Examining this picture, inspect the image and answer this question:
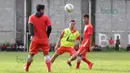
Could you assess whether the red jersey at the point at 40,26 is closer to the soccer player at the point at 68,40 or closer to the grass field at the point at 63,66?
the grass field at the point at 63,66

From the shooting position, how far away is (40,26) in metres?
16.4

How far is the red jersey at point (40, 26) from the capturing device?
53.8ft

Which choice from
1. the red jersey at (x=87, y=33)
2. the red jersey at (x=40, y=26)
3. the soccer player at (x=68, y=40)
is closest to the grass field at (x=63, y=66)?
the soccer player at (x=68, y=40)

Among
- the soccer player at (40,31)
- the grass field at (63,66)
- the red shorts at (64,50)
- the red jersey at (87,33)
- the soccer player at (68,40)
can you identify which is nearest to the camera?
the soccer player at (40,31)

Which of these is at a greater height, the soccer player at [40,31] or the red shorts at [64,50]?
the soccer player at [40,31]

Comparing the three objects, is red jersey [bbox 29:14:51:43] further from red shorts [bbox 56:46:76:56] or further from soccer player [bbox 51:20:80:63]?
soccer player [bbox 51:20:80:63]

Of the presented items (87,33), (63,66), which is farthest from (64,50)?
(63,66)

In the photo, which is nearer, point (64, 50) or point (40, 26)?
point (40, 26)

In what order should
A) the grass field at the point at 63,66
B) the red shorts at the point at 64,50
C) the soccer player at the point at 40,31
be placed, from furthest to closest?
1. the red shorts at the point at 64,50
2. the grass field at the point at 63,66
3. the soccer player at the point at 40,31

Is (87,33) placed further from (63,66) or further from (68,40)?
(63,66)

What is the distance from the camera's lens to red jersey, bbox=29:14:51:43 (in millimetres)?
16402

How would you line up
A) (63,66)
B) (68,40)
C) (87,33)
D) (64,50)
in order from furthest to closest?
(63,66)
(68,40)
(64,50)
(87,33)

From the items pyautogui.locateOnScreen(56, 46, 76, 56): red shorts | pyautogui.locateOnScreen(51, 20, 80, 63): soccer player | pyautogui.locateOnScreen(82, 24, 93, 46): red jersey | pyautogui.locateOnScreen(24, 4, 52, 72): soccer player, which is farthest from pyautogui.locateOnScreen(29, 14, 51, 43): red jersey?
pyautogui.locateOnScreen(51, 20, 80, 63): soccer player

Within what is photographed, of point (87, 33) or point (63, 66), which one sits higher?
point (87, 33)
